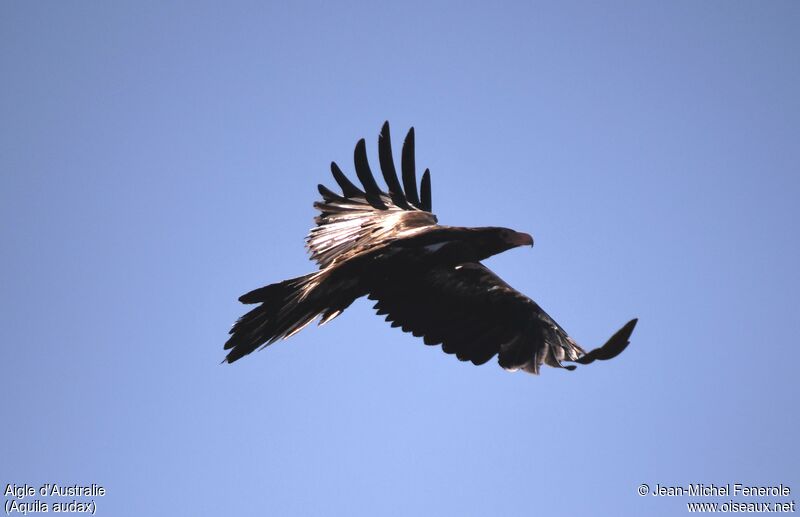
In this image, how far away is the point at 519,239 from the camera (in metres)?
11.1

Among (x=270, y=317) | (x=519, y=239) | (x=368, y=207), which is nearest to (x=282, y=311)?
(x=270, y=317)

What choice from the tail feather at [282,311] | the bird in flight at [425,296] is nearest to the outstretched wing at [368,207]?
the bird in flight at [425,296]

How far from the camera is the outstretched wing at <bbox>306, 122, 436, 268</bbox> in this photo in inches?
472

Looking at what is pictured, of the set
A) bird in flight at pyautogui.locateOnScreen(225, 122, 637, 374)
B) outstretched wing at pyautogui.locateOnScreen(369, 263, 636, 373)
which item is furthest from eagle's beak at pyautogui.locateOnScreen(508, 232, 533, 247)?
outstretched wing at pyautogui.locateOnScreen(369, 263, 636, 373)

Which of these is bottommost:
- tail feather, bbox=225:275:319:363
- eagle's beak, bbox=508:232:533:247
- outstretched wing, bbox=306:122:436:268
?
tail feather, bbox=225:275:319:363

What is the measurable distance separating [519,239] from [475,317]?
101 cm

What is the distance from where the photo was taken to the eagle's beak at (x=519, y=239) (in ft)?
36.4

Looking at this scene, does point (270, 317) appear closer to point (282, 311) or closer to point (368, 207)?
point (282, 311)

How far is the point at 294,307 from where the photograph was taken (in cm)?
1029

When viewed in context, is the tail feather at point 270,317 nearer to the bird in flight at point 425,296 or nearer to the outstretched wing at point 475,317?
the bird in flight at point 425,296

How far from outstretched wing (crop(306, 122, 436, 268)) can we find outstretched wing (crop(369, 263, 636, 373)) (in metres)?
0.80

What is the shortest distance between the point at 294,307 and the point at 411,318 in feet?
4.83

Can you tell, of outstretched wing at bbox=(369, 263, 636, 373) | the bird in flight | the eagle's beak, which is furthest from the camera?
the eagle's beak

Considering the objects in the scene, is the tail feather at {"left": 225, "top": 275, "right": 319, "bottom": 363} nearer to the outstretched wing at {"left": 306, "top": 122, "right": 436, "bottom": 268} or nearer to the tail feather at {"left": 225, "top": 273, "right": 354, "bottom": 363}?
the tail feather at {"left": 225, "top": 273, "right": 354, "bottom": 363}
